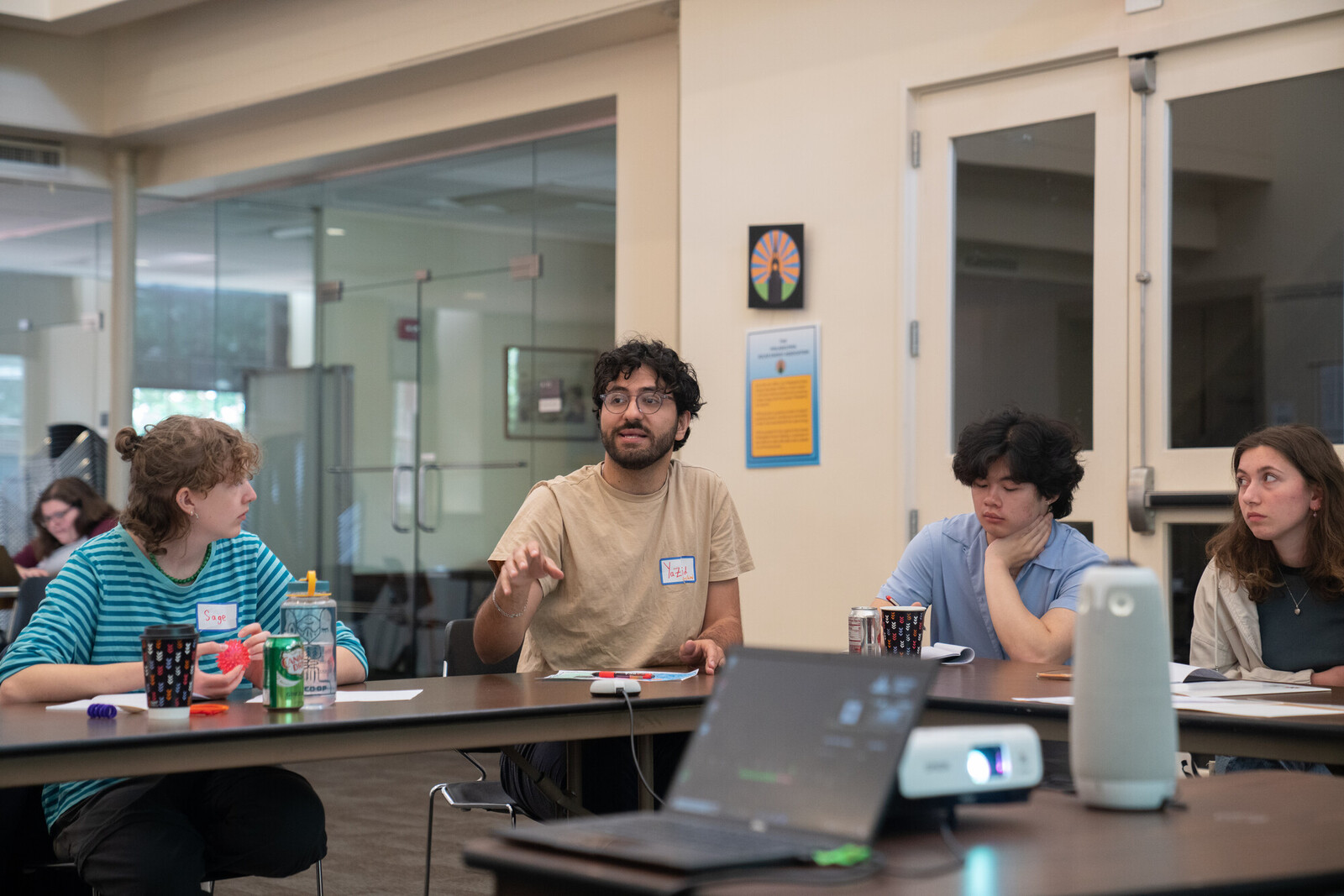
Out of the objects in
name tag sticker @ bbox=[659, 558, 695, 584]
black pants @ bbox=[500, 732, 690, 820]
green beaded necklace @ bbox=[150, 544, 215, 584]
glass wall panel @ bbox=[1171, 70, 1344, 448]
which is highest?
glass wall panel @ bbox=[1171, 70, 1344, 448]

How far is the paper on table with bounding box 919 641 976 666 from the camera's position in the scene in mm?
3023

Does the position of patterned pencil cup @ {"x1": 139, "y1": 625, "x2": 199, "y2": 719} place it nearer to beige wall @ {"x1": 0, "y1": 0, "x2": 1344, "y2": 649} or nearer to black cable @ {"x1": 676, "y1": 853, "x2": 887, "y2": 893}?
black cable @ {"x1": 676, "y1": 853, "x2": 887, "y2": 893}

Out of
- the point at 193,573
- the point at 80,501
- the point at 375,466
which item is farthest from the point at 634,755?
the point at 375,466

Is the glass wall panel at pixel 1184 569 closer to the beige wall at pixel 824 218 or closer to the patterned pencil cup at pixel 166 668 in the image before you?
the beige wall at pixel 824 218

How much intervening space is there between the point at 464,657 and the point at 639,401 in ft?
2.53

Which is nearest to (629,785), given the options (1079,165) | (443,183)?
(1079,165)

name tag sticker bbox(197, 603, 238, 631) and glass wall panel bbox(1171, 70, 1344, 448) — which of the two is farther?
glass wall panel bbox(1171, 70, 1344, 448)

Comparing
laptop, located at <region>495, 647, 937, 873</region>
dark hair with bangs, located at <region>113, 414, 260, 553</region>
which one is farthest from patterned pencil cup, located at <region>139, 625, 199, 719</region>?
laptop, located at <region>495, 647, 937, 873</region>

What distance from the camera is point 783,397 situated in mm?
4945

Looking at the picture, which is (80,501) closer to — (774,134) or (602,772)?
(774,134)

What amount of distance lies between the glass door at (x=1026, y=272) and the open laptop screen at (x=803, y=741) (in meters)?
3.08

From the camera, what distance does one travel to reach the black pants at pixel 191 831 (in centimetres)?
220

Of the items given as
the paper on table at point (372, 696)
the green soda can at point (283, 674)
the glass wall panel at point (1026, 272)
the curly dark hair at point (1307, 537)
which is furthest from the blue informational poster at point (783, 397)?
the green soda can at point (283, 674)

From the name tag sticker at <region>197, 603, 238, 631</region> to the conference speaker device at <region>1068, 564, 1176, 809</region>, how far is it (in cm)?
171
